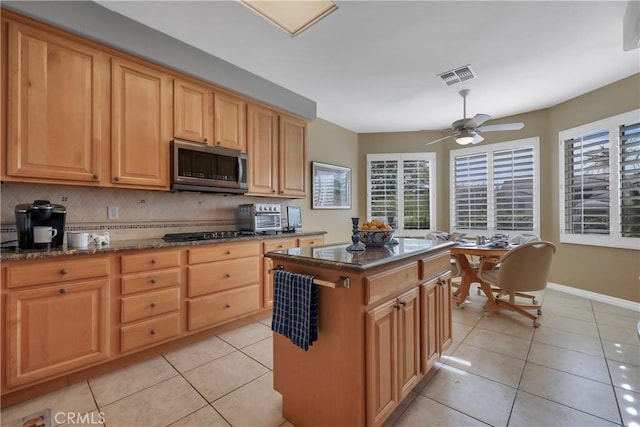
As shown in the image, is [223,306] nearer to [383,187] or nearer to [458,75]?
[458,75]

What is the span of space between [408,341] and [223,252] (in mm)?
1809

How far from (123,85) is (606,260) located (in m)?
5.60

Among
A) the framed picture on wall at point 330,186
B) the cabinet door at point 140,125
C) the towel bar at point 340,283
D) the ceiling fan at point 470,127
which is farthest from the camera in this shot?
the framed picture on wall at point 330,186

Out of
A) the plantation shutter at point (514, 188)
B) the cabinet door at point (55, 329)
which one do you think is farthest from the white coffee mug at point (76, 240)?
the plantation shutter at point (514, 188)

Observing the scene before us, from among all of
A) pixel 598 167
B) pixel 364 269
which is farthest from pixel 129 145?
pixel 598 167

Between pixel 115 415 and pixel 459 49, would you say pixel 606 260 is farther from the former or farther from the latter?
pixel 115 415

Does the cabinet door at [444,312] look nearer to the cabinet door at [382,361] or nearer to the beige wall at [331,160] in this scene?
the cabinet door at [382,361]

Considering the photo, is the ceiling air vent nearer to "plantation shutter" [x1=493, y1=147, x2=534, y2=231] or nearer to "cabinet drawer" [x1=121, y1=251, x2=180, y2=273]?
"plantation shutter" [x1=493, y1=147, x2=534, y2=231]

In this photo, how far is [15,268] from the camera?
5.52 ft

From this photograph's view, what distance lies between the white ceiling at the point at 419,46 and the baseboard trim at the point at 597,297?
265 centimetres

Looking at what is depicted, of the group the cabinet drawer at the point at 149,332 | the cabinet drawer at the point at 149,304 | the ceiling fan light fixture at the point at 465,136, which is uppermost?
the ceiling fan light fixture at the point at 465,136

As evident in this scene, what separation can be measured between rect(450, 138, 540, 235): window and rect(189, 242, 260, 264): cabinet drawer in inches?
151

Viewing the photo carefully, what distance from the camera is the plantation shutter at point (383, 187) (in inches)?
212

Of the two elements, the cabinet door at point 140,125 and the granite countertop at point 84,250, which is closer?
the granite countertop at point 84,250
